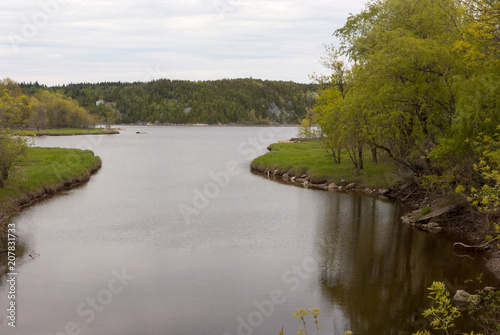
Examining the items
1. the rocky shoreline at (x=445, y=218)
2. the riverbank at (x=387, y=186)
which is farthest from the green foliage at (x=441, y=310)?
the riverbank at (x=387, y=186)

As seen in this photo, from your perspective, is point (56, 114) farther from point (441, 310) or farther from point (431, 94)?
point (441, 310)

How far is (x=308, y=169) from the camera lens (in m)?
46.8

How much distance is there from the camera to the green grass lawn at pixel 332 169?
129 ft

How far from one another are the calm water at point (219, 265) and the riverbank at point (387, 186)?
1.66m

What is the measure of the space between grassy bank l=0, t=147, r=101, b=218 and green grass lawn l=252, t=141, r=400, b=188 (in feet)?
69.6

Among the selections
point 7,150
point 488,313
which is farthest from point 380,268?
point 7,150

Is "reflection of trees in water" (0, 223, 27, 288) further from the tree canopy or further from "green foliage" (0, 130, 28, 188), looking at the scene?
the tree canopy

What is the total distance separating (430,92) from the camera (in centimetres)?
2686

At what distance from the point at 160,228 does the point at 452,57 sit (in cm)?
2015

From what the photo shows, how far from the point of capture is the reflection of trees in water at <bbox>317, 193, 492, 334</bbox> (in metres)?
15.4

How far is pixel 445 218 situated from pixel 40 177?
3208 centimetres

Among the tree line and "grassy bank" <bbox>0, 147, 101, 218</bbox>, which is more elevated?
the tree line

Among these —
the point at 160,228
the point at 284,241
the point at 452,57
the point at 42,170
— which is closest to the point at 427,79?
the point at 452,57

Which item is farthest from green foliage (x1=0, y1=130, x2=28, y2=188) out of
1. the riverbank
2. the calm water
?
the riverbank
